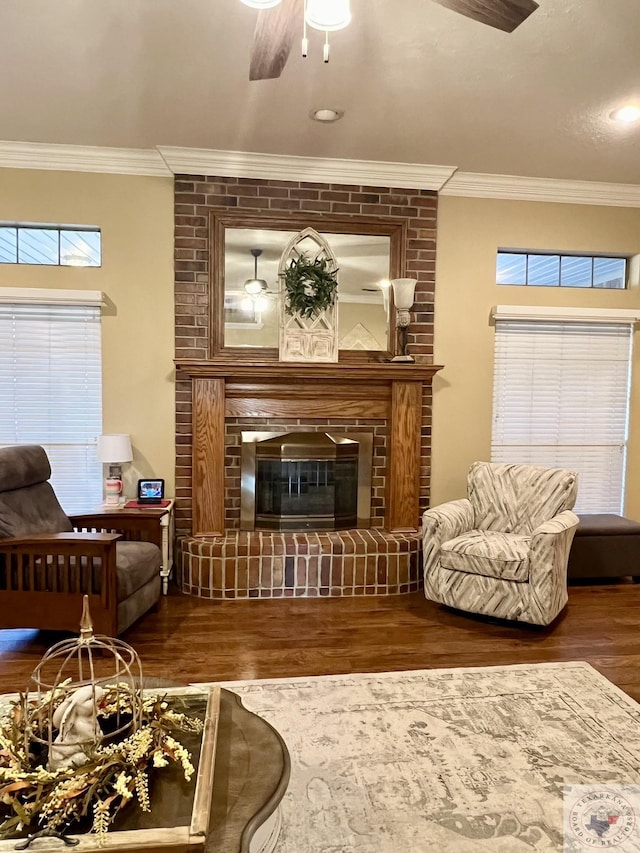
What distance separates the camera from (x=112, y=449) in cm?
382

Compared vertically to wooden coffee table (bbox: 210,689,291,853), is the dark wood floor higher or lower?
lower

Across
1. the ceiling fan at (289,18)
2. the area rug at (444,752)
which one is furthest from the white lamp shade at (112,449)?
the ceiling fan at (289,18)

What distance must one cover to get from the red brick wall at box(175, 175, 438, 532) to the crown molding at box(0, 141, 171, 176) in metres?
0.24

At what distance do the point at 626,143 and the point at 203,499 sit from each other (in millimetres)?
3583

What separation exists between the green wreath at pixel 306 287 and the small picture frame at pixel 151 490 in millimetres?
1520

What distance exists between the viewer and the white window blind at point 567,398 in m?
4.48

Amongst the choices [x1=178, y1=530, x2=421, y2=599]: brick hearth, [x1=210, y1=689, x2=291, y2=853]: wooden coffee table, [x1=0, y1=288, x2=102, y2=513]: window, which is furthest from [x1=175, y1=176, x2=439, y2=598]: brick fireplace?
[x1=210, y1=689, x2=291, y2=853]: wooden coffee table

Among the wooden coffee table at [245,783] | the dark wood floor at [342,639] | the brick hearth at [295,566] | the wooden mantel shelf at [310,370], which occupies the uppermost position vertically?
the wooden mantel shelf at [310,370]

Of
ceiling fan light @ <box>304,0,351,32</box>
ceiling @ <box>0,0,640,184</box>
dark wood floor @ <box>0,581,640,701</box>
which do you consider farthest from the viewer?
dark wood floor @ <box>0,581,640,701</box>

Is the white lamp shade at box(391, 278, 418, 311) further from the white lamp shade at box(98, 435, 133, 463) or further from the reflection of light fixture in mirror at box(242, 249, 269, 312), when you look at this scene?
the white lamp shade at box(98, 435, 133, 463)

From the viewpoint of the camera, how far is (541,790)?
76.4 inches

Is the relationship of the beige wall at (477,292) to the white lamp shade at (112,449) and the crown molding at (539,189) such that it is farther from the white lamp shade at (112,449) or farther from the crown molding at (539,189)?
the white lamp shade at (112,449)

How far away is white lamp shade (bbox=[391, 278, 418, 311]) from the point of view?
4.04m

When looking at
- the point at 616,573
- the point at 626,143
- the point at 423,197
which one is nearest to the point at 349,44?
the point at 423,197
